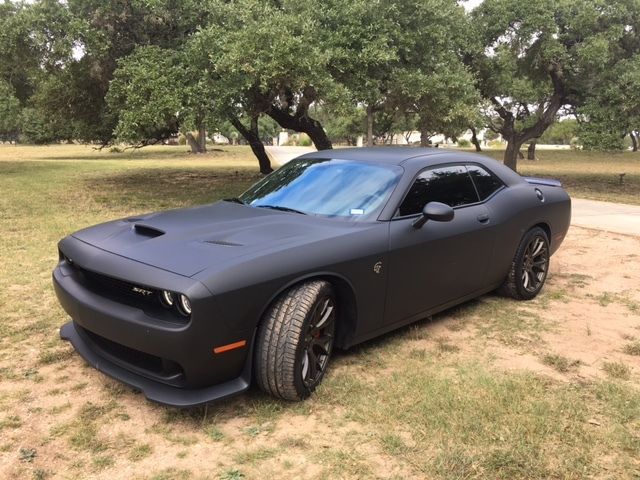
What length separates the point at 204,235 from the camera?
337 cm

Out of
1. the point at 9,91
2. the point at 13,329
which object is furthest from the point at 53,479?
the point at 9,91

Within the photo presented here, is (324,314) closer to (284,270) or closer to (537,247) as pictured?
(284,270)

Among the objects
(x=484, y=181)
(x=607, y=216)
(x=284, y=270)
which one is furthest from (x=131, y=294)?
(x=607, y=216)

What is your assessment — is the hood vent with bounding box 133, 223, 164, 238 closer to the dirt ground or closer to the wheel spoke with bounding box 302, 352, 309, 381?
the dirt ground

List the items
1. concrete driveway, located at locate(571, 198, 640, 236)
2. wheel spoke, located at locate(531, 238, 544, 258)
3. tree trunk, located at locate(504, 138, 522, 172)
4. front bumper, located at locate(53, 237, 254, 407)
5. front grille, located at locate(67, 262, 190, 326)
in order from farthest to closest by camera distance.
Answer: tree trunk, located at locate(504, 138, 522, 172), concrete driveway, located at locate(571, 198, 640, 236), wheel spoke, located at locate(531, 238, 544, 258), front grille, located at locate(67, 262, 190, 326), front bumper, located at locate(53, 237, 254, 407)

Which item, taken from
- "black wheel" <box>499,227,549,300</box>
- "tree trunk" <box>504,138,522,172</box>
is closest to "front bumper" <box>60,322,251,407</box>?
"black wheel" <box>499,227,549,300</box>

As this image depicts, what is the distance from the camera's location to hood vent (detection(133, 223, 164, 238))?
345cm

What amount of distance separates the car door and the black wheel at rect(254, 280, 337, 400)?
2.34ft

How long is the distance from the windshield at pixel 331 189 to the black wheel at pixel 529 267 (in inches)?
69.8

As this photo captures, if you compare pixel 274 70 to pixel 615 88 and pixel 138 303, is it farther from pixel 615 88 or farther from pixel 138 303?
pixel 615 88

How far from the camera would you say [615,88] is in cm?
1513

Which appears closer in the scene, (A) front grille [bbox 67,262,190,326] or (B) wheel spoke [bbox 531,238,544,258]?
(A) front grille [bbox 67,262,190,326]

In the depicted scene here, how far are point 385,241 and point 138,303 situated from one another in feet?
5.23

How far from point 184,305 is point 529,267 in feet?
11.9
